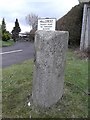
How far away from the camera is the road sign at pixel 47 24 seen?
607 cm

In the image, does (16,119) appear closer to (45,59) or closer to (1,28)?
(45,59)

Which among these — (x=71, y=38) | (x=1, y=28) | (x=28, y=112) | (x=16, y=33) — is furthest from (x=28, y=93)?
(x=16, y=33)

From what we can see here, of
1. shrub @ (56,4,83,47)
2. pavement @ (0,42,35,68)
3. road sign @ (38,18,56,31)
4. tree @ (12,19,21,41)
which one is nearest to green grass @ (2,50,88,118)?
road sign @ (38,18,56,31)

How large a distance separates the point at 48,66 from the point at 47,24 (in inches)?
34.0

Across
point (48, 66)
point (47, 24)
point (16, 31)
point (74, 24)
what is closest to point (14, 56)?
point (74, 24)

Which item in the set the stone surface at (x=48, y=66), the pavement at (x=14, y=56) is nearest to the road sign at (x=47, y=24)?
the stone surface at (x=48, y=66)

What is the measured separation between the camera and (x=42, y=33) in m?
5.93

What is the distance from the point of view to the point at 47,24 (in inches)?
241

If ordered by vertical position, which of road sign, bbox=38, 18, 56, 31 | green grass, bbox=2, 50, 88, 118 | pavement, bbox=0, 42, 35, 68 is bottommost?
green grass, bbox=2, 50, 88, 118

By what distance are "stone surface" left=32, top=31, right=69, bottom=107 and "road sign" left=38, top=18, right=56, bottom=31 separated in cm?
21

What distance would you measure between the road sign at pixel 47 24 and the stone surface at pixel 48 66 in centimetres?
21

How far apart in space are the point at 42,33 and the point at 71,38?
11.5 m

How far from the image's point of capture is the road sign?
239 inches

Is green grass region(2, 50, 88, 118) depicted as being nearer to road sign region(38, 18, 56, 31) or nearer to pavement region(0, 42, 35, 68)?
road sign region(38, 18, 56, 31)
